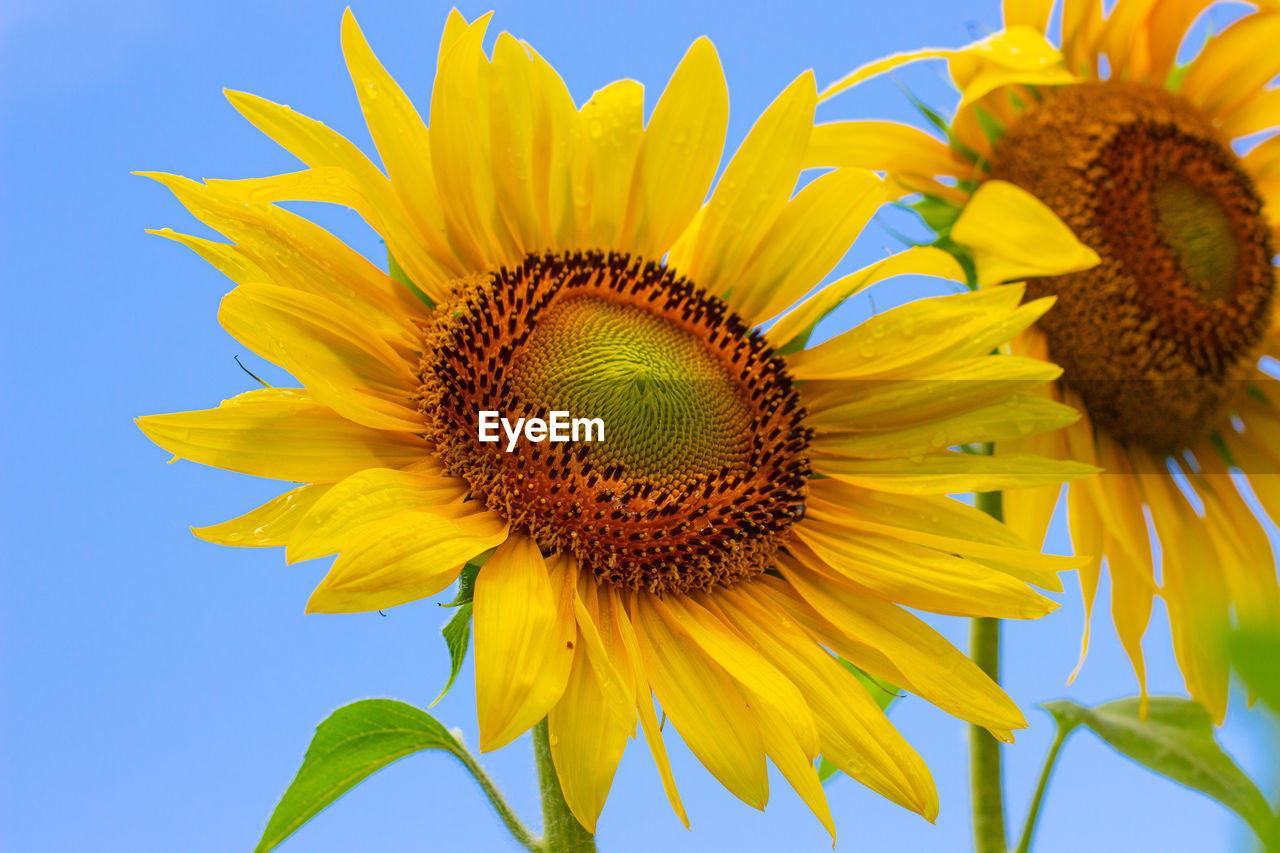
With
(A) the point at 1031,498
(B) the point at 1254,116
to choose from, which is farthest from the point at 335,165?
(B) the point at 1254,116

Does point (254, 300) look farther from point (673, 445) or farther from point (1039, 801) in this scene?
point (1039, 801)

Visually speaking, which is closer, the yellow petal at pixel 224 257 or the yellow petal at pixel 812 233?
the yellow petal at pixel 224 257

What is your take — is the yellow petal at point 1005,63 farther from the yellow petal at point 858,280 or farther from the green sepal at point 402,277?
the green sepal at point 402,277

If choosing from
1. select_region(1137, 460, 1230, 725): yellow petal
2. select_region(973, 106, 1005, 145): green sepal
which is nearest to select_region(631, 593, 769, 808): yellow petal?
select_region(1137, 460, 1230, 725): yellow petal

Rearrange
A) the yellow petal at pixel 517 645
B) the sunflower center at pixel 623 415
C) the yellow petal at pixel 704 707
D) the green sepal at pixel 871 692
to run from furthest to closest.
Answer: the green sepal at pixel 871 692 < the sunflower center at pixel 623 415 < the yellow petal at pixel 704 707 < the yellow petal at pixel 517 645

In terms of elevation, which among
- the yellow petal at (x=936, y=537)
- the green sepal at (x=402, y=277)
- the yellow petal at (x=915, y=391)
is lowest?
the yellow petal at (x=936, y=537)

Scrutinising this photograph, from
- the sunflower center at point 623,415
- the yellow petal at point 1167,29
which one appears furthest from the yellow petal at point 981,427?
the yellow petal at point 1167,29

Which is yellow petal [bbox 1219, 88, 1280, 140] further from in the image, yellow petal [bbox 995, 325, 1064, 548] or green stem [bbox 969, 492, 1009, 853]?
green stem [bbox 969, 492, 1009, 853]

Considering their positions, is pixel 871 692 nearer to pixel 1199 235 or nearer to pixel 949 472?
pixel 949 472

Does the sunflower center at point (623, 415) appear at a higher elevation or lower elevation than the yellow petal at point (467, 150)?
lower
